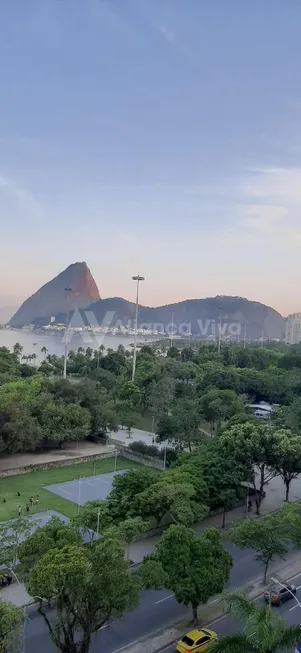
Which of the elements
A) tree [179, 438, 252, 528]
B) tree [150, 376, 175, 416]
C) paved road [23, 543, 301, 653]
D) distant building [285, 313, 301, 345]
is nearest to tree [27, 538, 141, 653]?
paved road [23, 543, 301, 653]

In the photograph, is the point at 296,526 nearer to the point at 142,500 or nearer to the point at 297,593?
the point at 297,593

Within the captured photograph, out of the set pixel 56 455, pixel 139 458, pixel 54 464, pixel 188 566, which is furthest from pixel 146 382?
pixel 188 566

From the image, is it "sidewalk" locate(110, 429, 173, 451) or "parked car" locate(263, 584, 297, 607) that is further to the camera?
"sidewalk" locate(110, 429, 173, 451)

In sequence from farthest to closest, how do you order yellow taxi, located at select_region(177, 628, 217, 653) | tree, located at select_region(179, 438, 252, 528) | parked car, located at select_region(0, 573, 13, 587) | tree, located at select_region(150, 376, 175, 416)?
tree, located at select_region(150, 376, 175, 416) → tree, located at select_region(179, 438, 252, 528) → parked car, located at select_region(0, 573, 13, 587) → yellow taxi, located at select_region(177, 628, 217, 653)

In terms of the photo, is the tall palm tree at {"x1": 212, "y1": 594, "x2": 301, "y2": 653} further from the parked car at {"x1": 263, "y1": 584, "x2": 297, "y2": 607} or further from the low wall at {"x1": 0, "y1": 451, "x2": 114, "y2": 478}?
the low wall at {"x1": 0, "y1": 451, "x2": 114, "y2": 478}

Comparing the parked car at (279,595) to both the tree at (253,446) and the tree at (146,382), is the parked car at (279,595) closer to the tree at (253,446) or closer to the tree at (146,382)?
the tree at (253,446)

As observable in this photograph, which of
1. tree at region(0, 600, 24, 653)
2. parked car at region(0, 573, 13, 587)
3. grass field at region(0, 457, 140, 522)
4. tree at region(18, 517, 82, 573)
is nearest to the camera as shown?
tree at region(0, 600, 24, 653)

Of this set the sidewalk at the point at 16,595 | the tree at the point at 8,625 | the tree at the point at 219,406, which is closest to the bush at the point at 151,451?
the tree at the point at 219,406

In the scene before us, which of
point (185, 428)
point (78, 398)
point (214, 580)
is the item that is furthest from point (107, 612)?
point (78, 398)
